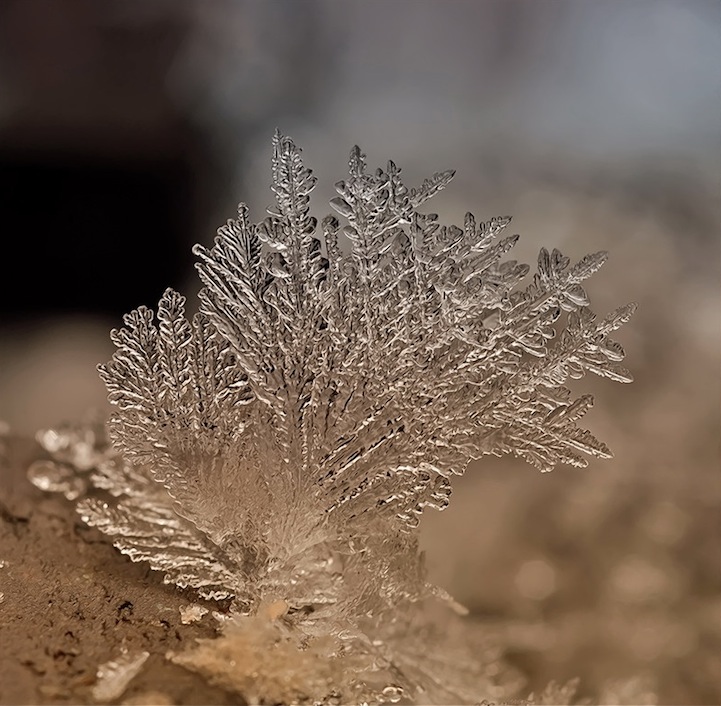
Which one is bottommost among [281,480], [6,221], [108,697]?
[108,697]

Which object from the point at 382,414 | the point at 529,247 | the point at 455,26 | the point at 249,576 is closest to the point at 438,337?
the point at 382,414

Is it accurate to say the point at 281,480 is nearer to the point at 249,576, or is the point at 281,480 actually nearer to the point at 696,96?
the point at 249,576

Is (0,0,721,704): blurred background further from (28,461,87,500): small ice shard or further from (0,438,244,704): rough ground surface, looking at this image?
(0,438,244,704): rough ground surface

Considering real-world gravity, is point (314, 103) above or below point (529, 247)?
above

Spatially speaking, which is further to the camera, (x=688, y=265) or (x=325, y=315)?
(x=688, y=265)

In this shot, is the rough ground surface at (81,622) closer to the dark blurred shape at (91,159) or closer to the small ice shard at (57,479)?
the small ice shard at (57,479)

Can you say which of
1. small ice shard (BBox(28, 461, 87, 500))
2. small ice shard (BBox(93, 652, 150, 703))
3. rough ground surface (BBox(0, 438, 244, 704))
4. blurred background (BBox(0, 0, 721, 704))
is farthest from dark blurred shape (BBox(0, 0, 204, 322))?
small ice shard (BBox(93, 652, 150, 703))
